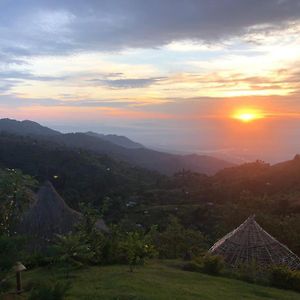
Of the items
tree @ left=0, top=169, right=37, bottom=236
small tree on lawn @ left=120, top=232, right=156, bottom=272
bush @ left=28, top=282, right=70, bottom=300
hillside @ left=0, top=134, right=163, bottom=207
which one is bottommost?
hillside @ left=0, top=134, right=163, bottom=207

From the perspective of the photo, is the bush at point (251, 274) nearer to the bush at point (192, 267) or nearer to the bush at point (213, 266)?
the bush at point (213, 266)

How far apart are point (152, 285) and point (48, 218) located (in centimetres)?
984

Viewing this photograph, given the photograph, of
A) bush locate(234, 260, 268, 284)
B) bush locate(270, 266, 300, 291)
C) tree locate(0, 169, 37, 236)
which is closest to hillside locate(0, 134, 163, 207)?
bush locate(234, 260, 268, 284)

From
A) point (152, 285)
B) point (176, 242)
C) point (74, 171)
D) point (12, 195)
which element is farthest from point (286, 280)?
point (74, 171)

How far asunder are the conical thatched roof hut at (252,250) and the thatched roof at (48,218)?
5.08 meters

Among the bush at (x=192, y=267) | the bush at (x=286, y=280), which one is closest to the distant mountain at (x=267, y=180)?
the bush at (x=192, y=267)

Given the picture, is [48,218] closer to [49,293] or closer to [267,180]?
[49,293]

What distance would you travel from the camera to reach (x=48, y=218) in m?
17.7

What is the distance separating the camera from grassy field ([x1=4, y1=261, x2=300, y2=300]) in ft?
26.5

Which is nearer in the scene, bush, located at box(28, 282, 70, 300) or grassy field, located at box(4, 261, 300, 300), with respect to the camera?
bush, located at box(28, 282, 70, 300)

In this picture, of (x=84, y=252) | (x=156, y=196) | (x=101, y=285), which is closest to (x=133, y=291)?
(x=101, y=285)

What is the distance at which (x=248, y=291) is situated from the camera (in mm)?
9328

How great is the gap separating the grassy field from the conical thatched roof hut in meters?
2.51

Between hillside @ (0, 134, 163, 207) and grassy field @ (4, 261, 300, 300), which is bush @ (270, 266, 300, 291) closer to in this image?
grassy field @ (4, 261, 300, 300)
